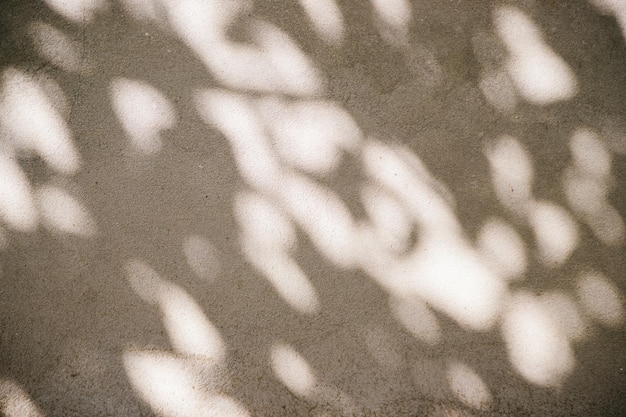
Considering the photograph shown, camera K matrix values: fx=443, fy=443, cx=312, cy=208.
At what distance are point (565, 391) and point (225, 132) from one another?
6.45 feet

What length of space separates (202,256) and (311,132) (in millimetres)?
781

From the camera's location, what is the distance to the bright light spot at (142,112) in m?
2.12

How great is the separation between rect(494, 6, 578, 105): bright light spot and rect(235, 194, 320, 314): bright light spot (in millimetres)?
1322

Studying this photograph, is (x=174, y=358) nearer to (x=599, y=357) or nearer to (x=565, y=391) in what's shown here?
(x=565, y=391)

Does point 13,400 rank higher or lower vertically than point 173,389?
lower

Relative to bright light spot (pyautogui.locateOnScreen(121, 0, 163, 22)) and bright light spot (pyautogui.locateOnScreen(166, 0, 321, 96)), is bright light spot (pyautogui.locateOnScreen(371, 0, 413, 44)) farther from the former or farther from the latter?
bright light spot (pyautogui.locateOnScreen(121, 0, 163, 22))

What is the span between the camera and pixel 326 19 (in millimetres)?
2168

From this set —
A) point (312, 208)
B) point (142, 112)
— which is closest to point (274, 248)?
point (312, 208)

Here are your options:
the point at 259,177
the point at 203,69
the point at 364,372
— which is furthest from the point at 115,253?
the point at 364,372

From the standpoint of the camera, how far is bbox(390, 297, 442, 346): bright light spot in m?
2.04

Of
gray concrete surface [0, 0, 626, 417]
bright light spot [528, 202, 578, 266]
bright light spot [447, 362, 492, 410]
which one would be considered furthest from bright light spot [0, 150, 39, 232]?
bright light spot [528, 202, 578, 266]

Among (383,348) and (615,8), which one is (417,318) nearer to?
(383,348)

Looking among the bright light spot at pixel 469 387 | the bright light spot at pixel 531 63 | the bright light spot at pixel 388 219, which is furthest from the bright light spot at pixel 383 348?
the bright light spot at pixel 531 63

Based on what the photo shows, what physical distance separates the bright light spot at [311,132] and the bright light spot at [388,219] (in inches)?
9.7
